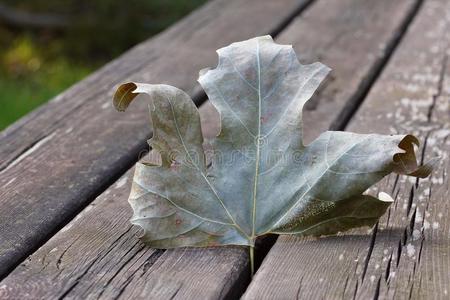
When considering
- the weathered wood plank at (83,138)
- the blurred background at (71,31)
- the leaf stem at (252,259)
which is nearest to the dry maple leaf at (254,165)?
the leaf stem at (252,259)

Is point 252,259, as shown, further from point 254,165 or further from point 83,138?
point 83,138

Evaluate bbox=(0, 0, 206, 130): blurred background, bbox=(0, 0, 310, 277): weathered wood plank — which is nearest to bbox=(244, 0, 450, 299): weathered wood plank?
bbox=(0, 0, 310, 277): weathered wood plank

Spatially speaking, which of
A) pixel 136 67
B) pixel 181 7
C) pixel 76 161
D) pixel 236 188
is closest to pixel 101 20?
pixel 181 7

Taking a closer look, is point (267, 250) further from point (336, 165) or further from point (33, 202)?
point (33, 202)

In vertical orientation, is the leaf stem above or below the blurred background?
above

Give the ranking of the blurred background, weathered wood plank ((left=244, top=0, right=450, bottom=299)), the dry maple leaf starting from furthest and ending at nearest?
1. the blurred background
2. the dry maple leaf
3. weathered wood plank ((left=244, top=0, right=450, bottom=299))

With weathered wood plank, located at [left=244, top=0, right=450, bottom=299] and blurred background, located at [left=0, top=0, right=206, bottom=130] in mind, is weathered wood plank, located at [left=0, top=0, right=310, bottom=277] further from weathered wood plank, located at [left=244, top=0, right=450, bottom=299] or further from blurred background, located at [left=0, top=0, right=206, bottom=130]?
blurred background, located at [left=0, top=0, right=206, bottom=130]
